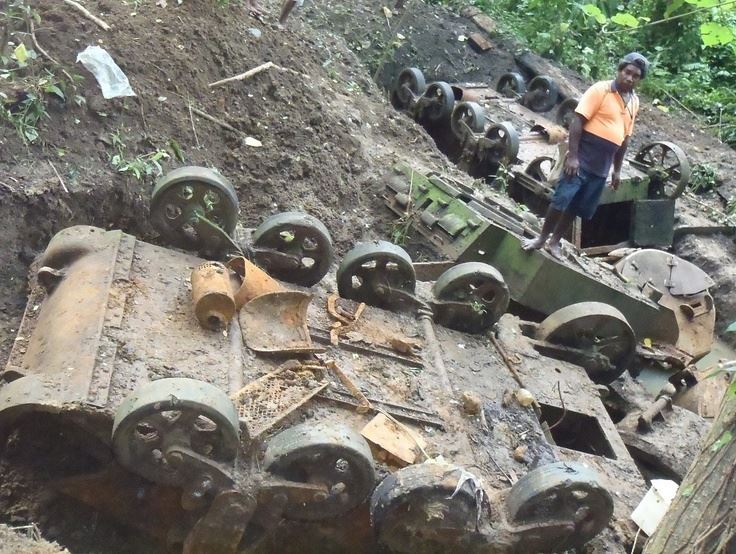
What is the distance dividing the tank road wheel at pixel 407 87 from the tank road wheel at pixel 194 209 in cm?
608

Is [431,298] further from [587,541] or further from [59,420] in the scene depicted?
[59,420]

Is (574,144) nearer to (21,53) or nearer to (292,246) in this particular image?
(292,246)

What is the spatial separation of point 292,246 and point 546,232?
8.88 ft

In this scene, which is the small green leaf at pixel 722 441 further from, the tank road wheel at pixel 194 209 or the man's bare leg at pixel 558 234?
the man's bare leg at pixel 558 234

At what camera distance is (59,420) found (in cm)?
367

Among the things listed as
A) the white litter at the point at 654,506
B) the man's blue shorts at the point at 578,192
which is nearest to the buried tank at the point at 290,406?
the white litter at the point at 654,506

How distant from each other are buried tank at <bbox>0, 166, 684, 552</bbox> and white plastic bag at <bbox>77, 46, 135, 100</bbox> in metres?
1.67

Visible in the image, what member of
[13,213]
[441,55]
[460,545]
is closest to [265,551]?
[460,545]

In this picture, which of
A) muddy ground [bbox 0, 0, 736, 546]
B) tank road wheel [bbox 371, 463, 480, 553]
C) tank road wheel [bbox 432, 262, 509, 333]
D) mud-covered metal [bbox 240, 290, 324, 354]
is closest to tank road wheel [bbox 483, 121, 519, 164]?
muddy ground [bbox 0, 0, 736, 546]

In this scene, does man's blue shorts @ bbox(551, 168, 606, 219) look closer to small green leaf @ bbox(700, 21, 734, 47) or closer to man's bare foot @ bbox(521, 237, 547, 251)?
man's bare foot @ bbox(521, 237, 547, 251)

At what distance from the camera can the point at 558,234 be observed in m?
7.08

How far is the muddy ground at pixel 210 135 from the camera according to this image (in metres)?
5.43

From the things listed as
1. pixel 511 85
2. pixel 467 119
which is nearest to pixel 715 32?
pixel 467 119

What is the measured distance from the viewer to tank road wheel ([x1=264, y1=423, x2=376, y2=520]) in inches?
145
